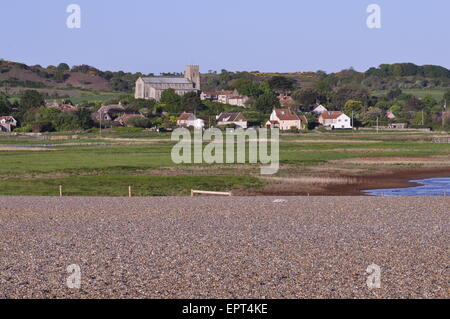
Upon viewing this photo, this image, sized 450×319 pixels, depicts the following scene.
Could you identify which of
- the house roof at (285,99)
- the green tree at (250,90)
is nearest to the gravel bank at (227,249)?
the house roof at (285,99)

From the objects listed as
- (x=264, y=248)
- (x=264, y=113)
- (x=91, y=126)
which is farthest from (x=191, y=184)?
(x=264, y=113)

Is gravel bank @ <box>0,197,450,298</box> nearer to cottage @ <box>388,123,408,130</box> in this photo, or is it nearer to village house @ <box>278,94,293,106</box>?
cottage @ <box>388,123,408,130</box>

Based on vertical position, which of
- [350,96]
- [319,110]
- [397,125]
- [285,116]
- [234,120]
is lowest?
[397,125]

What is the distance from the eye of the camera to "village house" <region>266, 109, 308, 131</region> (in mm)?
131875

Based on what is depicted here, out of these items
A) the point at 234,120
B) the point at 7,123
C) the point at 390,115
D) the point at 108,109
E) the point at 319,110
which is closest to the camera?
the point at 234,120

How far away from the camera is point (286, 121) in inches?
5241

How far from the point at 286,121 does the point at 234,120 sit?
8.80 metres

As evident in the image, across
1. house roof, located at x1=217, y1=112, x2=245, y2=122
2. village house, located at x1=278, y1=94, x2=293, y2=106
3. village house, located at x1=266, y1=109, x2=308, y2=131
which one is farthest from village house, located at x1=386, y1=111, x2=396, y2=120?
house roof, located at x1=217, y1=112, x2=245, y2=122

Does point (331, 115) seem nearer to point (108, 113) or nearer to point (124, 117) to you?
point (124, 117)

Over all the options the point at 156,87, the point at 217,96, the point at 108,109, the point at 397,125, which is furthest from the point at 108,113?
the point at 397,125

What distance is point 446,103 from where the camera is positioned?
170 metres

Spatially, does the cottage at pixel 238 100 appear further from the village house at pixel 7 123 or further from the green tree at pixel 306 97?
the village house at pixel 7 123

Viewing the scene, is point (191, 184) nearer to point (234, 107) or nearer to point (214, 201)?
point (214, 201)

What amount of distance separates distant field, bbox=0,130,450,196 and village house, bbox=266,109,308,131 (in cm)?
5483
